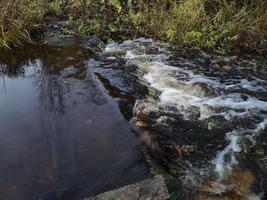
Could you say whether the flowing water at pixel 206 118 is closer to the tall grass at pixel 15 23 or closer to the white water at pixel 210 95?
the white water at pixel 210 95

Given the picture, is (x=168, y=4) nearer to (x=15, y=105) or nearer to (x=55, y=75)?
(x=55, y=75)

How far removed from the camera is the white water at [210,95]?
438cm

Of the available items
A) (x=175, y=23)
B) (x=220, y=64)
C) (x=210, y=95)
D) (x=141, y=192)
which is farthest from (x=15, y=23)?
(x=141, y=192)

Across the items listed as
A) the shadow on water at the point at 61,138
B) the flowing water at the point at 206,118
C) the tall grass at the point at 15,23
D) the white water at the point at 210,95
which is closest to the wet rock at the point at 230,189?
the flowing water at the point at 206,118

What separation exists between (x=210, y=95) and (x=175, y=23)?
7.79 ft

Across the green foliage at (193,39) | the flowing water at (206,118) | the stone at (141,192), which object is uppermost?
the green foliage at (193,39)

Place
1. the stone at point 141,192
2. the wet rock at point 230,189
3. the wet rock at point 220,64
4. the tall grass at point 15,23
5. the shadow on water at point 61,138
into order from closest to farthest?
the stone at point 141,192 < the wet rock at point 230,189 < the shadow on water at point 61,138 < the wet rock at point 220,64 < the tall grass at point 15,23

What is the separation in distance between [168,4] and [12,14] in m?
3.35

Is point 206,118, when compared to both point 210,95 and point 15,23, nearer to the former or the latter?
point 210,95

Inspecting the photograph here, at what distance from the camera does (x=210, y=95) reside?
550 centimetres

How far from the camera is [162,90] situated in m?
5.64

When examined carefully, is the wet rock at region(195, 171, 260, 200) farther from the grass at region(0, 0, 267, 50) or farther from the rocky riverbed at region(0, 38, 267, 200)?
the grass at region(0, 0, 267, 50)

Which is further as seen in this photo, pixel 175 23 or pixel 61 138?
pixel 175 23

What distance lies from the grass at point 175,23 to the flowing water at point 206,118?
406 millimetres
